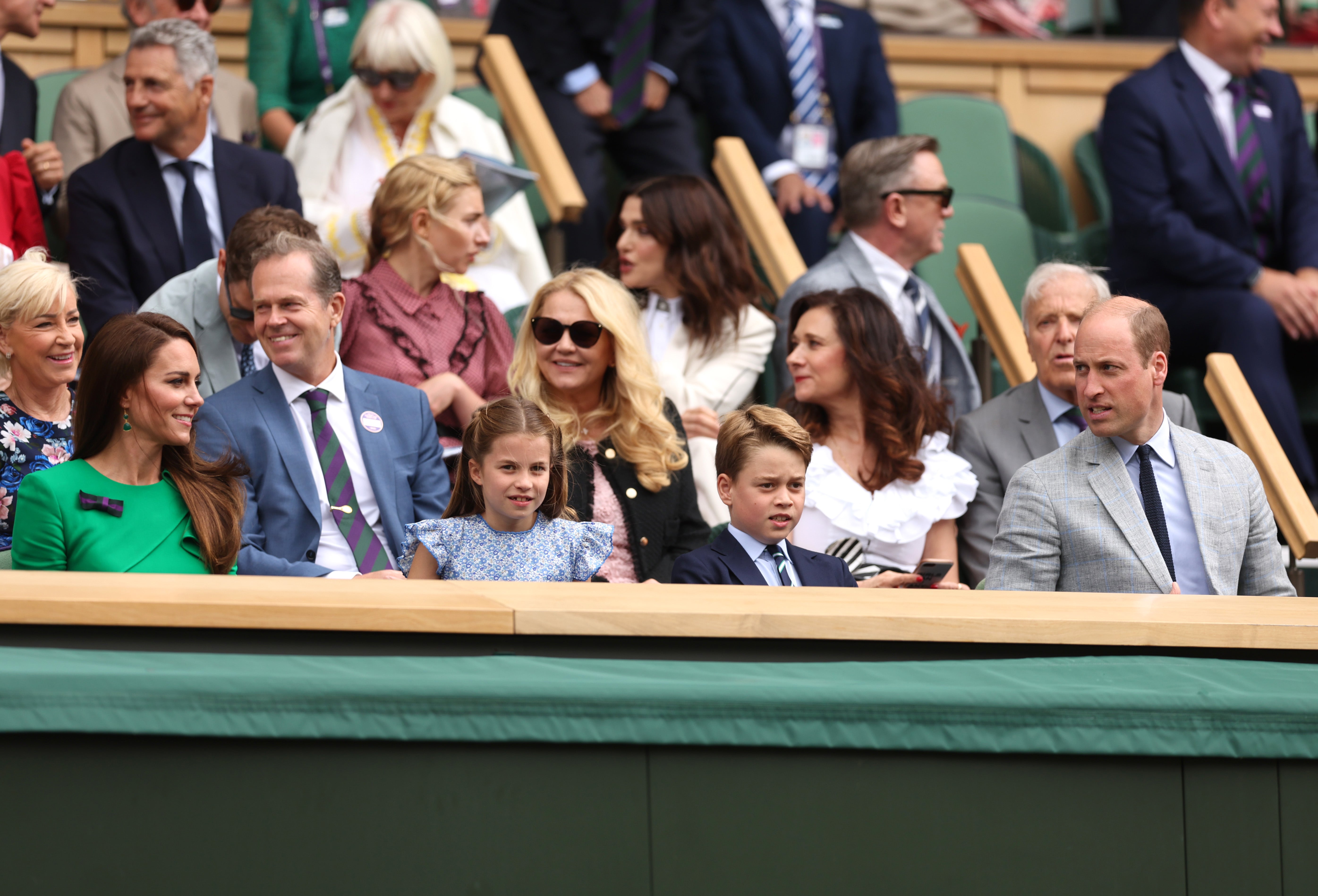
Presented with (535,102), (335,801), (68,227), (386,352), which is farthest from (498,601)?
(535,102)

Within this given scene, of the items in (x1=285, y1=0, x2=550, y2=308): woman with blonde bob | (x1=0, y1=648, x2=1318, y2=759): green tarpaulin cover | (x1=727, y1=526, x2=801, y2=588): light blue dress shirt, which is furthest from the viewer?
(x1=285, y1=0, x2=550, y2=308): woman with blonde bob

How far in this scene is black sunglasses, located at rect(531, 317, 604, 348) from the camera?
325 centimetres

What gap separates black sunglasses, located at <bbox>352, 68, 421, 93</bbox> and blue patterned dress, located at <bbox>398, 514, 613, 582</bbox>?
202 centimetres

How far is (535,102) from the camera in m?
4.55

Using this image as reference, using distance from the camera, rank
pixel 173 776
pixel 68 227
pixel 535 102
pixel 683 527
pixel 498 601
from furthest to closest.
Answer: pixel 535 102 < pixel 68 227 < pixel 683 527 < pixel 498 601 < pixel 173 776

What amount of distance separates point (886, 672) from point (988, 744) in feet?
0.49

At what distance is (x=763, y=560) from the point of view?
111 inches

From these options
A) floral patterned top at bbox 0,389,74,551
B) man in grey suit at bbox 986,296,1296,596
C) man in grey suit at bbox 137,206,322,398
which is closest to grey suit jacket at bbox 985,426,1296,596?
man in grey suit at bbox 986,296,1296,596

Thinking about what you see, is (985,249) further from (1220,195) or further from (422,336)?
(422,336)

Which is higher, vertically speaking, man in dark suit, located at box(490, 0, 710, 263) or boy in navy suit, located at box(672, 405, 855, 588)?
man in dark suit, located at box(490, 0, 710, 263)

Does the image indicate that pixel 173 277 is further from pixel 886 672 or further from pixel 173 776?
pixel 886 672

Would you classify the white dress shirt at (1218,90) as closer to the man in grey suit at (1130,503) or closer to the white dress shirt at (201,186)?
the man in grey suit at (1130,503)

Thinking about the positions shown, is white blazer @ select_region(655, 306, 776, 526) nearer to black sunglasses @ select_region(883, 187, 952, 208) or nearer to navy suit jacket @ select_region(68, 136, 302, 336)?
black sunglasses @ select_region(883, 187, 952, 208)

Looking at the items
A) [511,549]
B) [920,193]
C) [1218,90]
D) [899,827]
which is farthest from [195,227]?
[1218,90]
